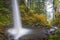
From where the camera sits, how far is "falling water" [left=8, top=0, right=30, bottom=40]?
85.5 inches

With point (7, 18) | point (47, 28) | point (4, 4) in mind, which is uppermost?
point (4, 4)

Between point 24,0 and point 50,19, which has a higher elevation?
point 24,0

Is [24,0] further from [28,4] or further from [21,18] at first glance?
[21,18]

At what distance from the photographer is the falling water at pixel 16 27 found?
2.17 metres

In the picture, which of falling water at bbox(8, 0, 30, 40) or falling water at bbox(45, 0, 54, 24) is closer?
falling water at bbox(8, 0, 30, 40)

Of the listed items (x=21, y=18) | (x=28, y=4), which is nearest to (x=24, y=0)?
(x=28, y=4)

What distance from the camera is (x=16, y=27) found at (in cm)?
230

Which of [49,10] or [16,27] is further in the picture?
[49,10]

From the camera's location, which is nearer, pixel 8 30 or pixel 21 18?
pixel 8 30

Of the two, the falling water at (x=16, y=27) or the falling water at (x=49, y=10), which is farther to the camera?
the falling water at (x=49, y=10)

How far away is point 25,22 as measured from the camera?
230cm

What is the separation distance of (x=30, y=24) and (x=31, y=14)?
0.13m

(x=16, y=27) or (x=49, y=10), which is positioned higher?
(x=49, y=10)

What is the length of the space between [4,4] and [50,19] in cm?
62
